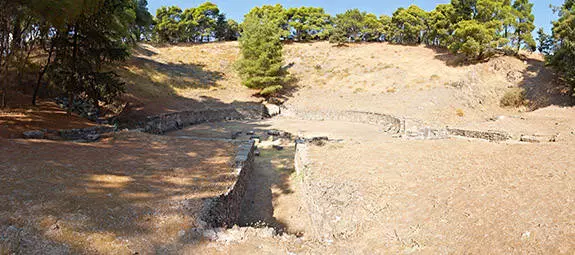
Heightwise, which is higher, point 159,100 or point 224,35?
point 224,35

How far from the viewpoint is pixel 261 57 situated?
2800 cm

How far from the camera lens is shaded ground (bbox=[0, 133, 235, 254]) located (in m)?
3.79

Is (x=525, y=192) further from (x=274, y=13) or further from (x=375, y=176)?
(x=274, y=13)

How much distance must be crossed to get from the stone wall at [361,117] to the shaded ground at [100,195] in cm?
1387

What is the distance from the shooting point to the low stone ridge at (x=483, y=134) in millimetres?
11761

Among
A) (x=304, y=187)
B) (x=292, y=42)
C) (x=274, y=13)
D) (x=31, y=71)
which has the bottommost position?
(x=304, y=187)

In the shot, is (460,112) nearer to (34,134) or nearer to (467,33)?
(467,33)

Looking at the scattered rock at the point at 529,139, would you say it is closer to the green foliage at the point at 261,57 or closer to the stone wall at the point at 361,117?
the stone wall at the point at 361,117

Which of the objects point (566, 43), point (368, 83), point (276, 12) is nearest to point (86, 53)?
point (368, 83)

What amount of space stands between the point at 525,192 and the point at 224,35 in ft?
186

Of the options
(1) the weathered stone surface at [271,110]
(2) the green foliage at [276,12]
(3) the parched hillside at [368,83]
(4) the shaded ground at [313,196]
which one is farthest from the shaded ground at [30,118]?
(2) the green foliage at [276,12]

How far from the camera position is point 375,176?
738cm

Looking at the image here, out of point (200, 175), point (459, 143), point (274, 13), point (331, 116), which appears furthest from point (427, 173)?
point (274, 13)

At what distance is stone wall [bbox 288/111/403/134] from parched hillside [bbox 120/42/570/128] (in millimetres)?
1432
